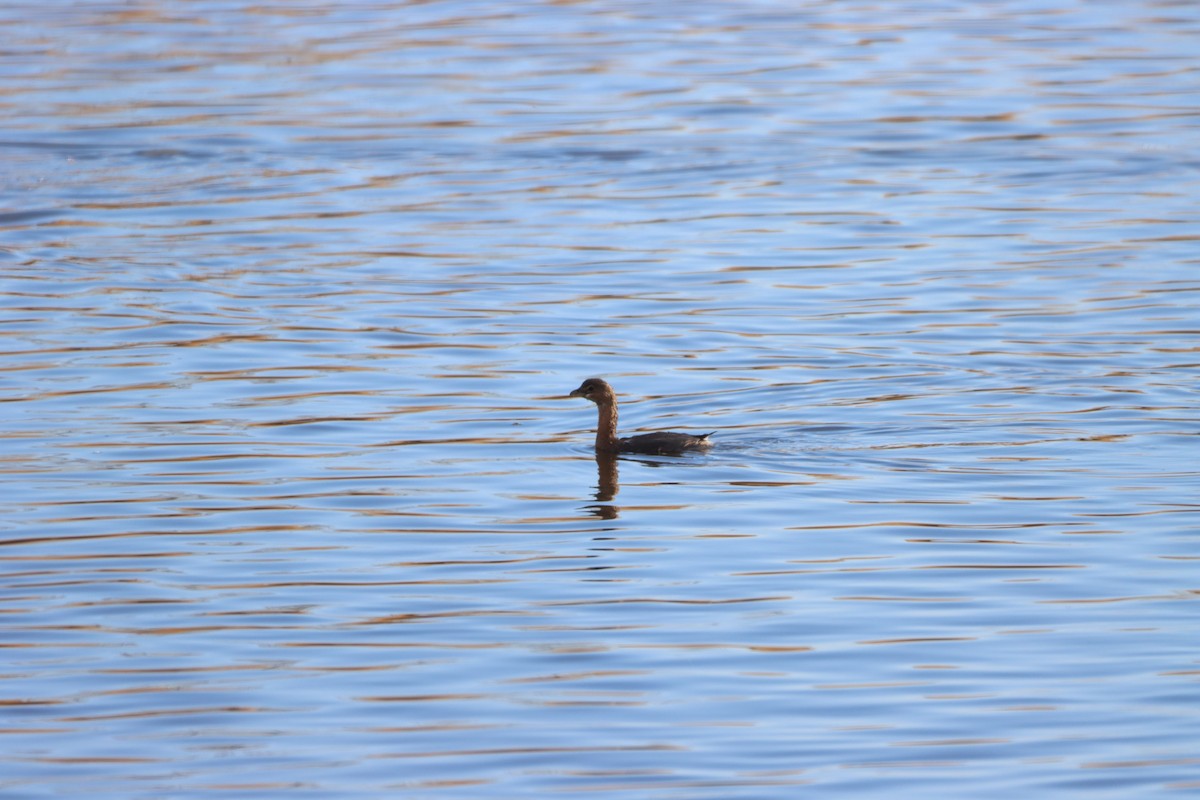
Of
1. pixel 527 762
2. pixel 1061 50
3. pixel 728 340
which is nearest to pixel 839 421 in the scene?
pixel 728 340

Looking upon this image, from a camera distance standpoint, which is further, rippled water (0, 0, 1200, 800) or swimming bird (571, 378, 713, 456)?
swimming bird (571, 378, 713, 456)

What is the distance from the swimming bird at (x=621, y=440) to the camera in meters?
12.5

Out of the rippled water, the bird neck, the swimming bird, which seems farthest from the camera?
the bird neck

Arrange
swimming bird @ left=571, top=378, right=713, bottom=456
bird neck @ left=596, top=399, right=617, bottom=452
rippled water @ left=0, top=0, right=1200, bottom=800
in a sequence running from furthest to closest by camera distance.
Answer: bird neck @ left=596, top=399, right=617, bottom=452 < swimming bird @ left=571, top=378, right=713, bottom=456 < rippled water @ left=0, top=0, right=1200, bottom=800

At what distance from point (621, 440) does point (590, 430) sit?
0.98 m

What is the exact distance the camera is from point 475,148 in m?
24.9

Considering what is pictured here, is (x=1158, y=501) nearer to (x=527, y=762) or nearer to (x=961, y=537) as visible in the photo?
(x=961, y=537)

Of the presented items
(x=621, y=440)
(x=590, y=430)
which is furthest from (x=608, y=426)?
(x=590, y=430)

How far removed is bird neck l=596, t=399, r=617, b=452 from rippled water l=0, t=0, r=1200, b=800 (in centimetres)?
31

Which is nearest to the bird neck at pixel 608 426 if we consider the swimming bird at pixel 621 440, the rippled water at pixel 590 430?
the swimming bird at pixel 621 440

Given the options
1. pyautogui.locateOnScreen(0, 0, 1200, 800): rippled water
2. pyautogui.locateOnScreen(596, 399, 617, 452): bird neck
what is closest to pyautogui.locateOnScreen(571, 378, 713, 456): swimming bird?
pyautogui.locateOnScreen(596, 399, 617, 452): bird neck

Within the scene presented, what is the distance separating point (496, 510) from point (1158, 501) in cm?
364

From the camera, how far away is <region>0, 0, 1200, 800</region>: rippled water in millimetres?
8062

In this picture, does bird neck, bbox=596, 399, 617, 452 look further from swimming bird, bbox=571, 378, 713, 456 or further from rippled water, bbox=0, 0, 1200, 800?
rippled water, bbox=0, 0, 1200, 800
